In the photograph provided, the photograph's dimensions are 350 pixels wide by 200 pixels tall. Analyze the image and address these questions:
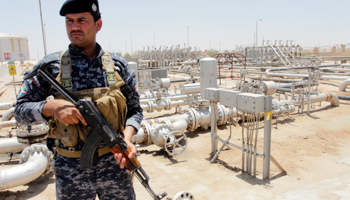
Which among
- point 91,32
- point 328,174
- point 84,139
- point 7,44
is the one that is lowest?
point 328,174

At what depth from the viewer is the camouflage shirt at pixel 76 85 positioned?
147 cm

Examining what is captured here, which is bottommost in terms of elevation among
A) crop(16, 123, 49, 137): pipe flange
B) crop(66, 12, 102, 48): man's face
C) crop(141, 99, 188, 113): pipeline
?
crop(141, 99, 188, 113): pipeline

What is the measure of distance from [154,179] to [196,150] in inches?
57.3

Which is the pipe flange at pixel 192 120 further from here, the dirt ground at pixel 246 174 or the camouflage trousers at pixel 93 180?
the camouflage trousers at pixel 93 180

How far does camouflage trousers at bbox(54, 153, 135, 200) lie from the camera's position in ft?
5.24

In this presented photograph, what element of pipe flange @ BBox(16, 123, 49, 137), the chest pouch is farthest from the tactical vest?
pipe flange @ BBox(16, 123, 49, 137)

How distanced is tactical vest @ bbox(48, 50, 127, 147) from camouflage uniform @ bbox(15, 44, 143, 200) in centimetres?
5

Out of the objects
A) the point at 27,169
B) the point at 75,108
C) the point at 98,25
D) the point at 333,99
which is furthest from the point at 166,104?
the point at 75,108

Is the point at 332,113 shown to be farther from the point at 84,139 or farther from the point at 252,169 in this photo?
the point at 84,139

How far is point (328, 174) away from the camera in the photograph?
405cm

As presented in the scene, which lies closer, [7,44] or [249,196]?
[249,196]

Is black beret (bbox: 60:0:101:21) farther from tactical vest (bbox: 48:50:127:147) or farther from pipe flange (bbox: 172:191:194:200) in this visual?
pipe flange (bbox: 172:191:194:200)

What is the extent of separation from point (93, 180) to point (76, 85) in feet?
2.07

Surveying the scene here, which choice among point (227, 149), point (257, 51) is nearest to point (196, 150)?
point (227, 149)
